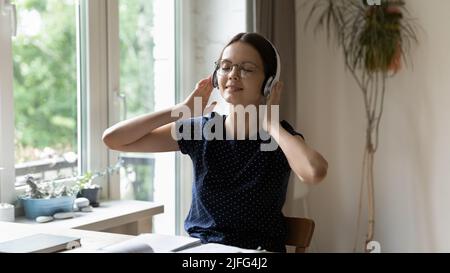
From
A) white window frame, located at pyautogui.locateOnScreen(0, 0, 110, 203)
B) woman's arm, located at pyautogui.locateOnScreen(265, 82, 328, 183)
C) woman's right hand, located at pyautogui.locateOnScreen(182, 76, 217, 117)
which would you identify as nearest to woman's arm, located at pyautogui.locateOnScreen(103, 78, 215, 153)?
woman's right hand, located at pyautogui.locateOnScreen(182, 76, 217, 117)

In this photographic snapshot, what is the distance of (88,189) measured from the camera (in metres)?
2.37

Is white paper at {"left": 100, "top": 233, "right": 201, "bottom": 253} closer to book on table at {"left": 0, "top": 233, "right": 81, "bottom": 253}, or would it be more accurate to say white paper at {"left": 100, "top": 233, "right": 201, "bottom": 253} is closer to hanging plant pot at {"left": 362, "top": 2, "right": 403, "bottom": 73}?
book on table at {"left": 0, "top": 233, "right": 81, "bottom": 253}

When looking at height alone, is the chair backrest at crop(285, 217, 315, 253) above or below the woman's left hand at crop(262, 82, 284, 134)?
below

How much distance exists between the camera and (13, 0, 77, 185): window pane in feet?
7.25

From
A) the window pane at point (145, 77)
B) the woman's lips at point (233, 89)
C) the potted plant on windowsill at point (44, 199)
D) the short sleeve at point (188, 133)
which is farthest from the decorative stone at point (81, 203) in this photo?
the woman's lips at point (233, 89)

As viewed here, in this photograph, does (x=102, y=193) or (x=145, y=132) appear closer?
(x=145, y=132)

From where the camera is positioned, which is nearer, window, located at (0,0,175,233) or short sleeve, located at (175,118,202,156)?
short sleeve, located at (175,118,202,156)

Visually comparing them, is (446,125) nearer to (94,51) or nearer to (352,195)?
(352,195)

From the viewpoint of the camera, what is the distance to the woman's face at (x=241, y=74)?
1675 millimetres

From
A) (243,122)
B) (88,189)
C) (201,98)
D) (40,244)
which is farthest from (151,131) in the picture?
(88,189)

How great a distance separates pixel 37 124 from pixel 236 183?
100 cm

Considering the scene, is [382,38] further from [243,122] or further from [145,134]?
[145,134]
